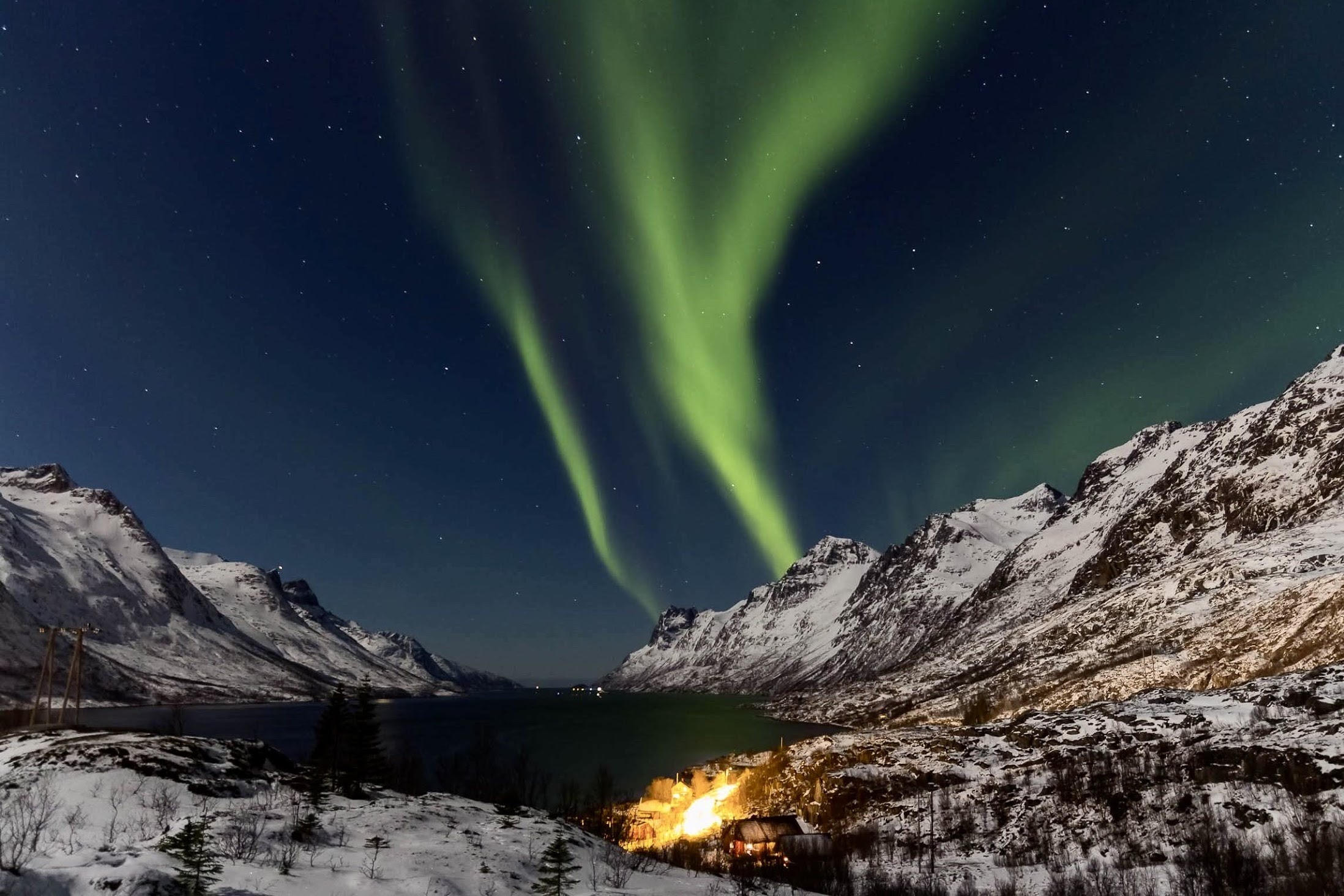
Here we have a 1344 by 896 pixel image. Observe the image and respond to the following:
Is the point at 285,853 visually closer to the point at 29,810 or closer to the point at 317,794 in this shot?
the point at 317,794

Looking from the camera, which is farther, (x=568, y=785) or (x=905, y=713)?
(x=905, y=713)

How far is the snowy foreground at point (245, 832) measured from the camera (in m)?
13.9

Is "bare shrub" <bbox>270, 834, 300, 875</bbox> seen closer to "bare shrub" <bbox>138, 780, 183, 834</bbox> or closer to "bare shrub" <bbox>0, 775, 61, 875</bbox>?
"bare shrub" <bbox>138, 780, 183, 834</bbox>

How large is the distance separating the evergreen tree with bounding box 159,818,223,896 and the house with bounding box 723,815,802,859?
42.2 m

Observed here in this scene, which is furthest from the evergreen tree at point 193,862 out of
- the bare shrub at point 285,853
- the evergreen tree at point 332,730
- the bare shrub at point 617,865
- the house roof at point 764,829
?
the evergreen tree at point 332,730

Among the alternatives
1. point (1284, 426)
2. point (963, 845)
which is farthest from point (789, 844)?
point (1284, 426)

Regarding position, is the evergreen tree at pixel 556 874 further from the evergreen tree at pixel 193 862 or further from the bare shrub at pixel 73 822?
the bare shrub at pixel 73 822

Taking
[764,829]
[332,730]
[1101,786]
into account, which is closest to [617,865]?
[764,829]

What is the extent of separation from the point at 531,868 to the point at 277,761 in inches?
845

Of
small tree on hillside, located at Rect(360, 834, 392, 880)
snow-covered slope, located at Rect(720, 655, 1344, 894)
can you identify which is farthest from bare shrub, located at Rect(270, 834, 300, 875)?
snow-covered slope, located at Rect(720, 655, 1344, 894)

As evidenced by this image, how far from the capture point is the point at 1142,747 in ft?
161

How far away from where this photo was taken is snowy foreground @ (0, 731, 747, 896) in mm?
13938

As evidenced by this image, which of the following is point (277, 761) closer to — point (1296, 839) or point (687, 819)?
point (1296, 839)

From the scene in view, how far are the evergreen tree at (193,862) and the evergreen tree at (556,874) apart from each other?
6465mm
